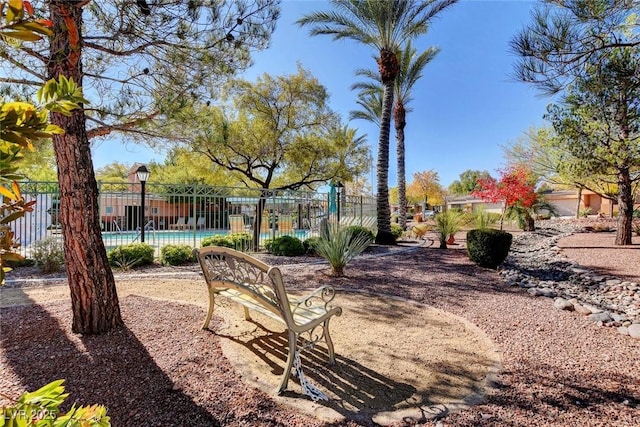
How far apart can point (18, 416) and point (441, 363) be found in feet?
10.2

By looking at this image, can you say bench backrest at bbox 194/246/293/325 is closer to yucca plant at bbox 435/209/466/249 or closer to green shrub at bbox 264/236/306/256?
green shrub at bbox 264/236/306/256

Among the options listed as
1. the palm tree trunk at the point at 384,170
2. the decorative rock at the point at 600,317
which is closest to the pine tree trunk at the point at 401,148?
the palm tree trunk at the point at 384,170

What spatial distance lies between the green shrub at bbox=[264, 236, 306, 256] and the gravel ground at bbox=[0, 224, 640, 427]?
5.13 metres

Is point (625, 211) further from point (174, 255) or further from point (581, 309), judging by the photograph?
point (174, 255)

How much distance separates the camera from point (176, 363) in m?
2.60

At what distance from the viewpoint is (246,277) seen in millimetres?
2943

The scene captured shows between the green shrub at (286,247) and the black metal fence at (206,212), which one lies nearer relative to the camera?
the black metal fence at (206,212)

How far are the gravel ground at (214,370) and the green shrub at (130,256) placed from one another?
312 cm

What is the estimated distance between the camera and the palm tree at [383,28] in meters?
11.2

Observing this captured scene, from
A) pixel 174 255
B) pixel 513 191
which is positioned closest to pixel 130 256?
pixel 174 255

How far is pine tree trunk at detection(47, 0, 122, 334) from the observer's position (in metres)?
2.86

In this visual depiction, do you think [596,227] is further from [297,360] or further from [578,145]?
[297,360]

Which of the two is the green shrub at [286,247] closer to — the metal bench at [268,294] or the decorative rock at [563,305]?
the metal bench at [268,294]

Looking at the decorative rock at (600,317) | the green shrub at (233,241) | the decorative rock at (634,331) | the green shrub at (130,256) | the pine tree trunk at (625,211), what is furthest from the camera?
the pine tree trunk at (625,211)
